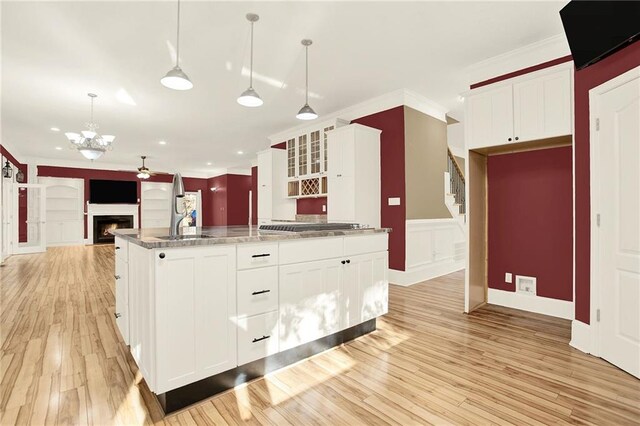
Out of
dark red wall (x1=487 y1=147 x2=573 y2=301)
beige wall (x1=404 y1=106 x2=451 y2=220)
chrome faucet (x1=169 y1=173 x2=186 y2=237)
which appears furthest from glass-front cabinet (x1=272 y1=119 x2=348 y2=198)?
chrome faucet (x1=169 y1=173 x2=186 y2=237)

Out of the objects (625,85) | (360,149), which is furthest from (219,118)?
(625,85)

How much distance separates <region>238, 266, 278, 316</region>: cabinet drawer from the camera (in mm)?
1947

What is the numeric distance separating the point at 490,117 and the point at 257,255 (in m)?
3.04

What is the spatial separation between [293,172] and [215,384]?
4946 mm

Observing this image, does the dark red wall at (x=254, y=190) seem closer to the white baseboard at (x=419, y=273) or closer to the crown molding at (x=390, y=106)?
the crown molding at (x=390, y=106)

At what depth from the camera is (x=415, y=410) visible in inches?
69.0

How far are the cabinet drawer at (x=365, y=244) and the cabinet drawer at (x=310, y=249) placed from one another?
78 millimetres

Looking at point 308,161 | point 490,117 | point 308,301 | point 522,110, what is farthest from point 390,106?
point 308,301

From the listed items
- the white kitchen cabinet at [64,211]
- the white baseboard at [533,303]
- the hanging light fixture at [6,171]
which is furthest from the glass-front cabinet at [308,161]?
the white kitchen cabinet at [64,211]

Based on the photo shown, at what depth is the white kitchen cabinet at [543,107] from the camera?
2.97m

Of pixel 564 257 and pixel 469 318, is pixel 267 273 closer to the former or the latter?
pixel 469 318

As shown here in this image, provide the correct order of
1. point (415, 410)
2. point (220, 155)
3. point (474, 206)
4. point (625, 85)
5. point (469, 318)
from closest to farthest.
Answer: point (415, 410)
point (625, 85)
point (469, 318)
point (474, 206)
point (220, 155)

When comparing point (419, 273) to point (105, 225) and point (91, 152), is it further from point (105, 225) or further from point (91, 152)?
point (105, 225)

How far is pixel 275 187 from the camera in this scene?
264 inches
